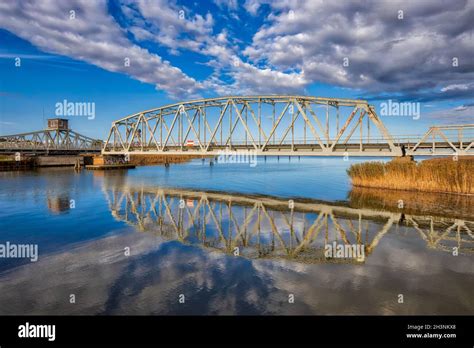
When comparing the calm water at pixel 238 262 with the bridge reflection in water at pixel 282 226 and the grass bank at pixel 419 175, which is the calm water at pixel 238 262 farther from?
the grass bank at pixel 419 175

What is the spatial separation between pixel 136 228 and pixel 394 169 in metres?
27.3

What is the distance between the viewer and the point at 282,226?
19.1m

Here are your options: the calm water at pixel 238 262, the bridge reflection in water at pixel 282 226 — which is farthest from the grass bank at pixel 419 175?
the bridge reflection in water at pixel 282 226

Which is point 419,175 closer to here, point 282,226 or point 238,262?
point 282,226

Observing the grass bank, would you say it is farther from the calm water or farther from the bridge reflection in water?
the bridge reflection in water

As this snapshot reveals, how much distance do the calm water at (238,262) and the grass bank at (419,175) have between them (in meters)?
4.26

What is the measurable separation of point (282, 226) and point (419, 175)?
64.4 ft

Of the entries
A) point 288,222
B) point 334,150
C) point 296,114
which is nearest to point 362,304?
point 288,222

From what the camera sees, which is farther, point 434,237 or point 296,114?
point 296,114

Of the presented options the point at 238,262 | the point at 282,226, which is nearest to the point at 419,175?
the point at 282,226

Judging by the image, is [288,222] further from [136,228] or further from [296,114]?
[296,114]
